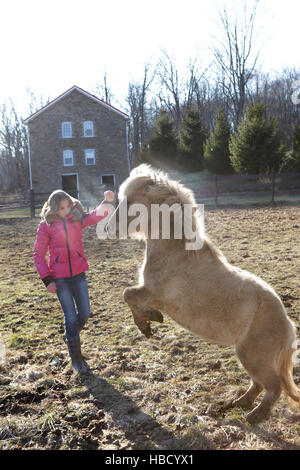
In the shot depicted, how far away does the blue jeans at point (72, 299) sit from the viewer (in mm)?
4148

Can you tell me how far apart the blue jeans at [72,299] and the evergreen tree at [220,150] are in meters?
27.6

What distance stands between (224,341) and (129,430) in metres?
1.13

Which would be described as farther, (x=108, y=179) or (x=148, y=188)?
(x=108, y=179)

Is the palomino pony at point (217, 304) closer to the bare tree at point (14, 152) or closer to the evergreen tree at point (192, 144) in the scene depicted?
the evergreen tree at point (192, 144)

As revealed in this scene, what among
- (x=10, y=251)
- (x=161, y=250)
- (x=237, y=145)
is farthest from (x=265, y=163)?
(x=161, y=250)

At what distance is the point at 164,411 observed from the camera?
11.1 ft

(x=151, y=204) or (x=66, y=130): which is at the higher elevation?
(x=66, y=130)

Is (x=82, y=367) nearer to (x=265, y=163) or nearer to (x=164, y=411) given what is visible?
(x=164, y=411)

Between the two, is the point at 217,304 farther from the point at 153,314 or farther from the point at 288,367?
the point at 288,367

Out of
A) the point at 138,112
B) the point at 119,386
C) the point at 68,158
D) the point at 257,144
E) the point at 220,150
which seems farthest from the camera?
the point at 138,112

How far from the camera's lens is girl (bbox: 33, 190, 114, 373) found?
407cm

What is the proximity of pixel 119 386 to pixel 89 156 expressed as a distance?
105 ft

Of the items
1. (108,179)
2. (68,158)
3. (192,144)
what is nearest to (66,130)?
(68,158)

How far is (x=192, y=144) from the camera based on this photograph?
110ft
